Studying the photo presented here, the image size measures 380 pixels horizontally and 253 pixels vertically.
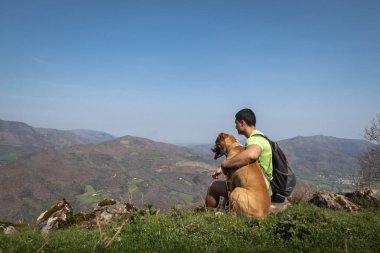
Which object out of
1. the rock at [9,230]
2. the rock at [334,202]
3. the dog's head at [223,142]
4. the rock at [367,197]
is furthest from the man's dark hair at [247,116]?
the rock at [9,230]

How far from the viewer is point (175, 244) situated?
22.3 feet

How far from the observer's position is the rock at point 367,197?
45.4ft

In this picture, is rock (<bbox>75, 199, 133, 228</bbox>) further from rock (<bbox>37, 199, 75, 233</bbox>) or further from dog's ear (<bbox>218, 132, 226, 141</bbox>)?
dog's ear (<bbox>218, 132, 226, 141</bbox>)

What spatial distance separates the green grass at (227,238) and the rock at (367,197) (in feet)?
18.6

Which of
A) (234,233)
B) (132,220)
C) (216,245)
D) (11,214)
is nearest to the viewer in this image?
(216,245)

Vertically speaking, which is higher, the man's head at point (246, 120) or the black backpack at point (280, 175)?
the man's head at point (246, 120)

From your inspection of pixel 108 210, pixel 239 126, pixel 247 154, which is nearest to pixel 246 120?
pixel 239 126

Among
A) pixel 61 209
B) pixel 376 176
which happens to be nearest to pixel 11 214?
pixel 376 176

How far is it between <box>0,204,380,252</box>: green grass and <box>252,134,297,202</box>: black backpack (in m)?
1.14

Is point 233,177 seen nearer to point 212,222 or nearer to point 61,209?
point 212,222

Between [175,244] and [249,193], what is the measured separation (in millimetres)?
2596

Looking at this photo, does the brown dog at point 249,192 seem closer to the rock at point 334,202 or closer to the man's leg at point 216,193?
the man's leg at point 216,193

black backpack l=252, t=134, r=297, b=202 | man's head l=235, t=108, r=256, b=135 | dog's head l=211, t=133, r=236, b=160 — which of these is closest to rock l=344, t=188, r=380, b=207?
black backpack l=252, t=134, r=297, b=202

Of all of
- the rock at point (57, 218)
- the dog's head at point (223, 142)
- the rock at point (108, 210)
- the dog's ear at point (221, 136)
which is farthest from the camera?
the rock at point (57, 218)
